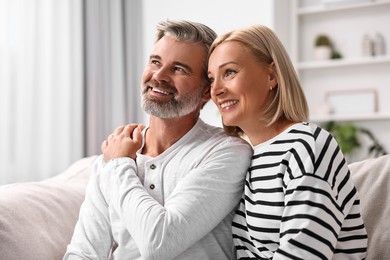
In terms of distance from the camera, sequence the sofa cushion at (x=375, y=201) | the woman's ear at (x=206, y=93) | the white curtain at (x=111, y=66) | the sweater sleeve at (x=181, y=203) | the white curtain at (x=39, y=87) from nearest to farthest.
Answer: the sweater sleeve at (x=181, y=203) < the sofa cushion at (x=375, y=201) < the woman's ear at (x=206, y=93) < the white curtain at (x=39, y=87) < the white curtain at (x=111, y=66)

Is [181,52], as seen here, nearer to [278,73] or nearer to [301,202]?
[278,73]

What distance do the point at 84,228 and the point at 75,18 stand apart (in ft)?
8.79

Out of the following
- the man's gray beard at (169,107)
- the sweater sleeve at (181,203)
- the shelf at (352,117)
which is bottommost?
the shelf at (352,117)

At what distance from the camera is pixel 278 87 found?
4.63 feet

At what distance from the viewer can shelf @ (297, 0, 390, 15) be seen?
445 centimetres

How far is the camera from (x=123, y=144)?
1604mm

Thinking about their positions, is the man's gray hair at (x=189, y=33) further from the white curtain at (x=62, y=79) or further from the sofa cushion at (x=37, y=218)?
the white curtain at (x=62, y=79)

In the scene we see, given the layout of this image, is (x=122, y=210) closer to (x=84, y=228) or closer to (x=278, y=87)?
(x=84, y=228)

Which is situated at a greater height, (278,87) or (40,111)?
(278,87)

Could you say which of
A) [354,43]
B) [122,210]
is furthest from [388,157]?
[354,43]

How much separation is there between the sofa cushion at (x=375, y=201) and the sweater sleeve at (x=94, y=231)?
74cm

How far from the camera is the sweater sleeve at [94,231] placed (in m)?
1.57

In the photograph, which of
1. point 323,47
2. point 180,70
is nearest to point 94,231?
point 180,70

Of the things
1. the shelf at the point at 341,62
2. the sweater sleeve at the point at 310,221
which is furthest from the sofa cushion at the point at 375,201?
the shelf at the point at 341,62
